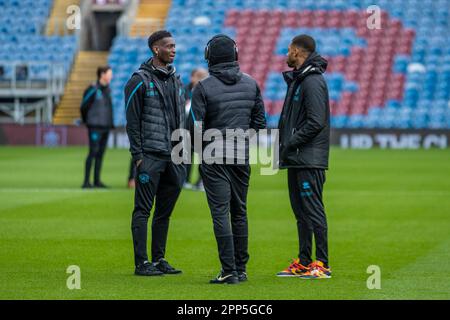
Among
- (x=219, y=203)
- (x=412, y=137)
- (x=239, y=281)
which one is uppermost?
(x=219, y=203)

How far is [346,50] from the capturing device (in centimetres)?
4362

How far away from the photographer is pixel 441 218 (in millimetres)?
16703

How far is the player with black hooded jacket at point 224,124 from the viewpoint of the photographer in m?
10.4

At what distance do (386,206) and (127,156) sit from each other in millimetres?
15881

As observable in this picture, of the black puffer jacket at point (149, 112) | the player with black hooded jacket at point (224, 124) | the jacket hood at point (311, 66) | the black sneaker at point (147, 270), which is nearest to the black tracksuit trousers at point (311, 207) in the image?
the player with black hooded jacket at point (224, 124)

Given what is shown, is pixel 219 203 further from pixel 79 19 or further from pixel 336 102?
pixel 79 19

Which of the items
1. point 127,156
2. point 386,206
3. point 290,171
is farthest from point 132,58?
point 290,171

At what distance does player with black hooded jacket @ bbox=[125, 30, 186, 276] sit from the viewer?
11023mm

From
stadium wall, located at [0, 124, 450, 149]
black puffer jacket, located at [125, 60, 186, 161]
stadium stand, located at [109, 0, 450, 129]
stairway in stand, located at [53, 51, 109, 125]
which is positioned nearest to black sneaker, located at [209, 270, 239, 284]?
black puffer jacket, located at [125, 60, 186, 161]

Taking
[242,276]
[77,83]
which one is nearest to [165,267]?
[242,276]

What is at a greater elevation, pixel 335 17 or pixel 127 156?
pixel 335 17
